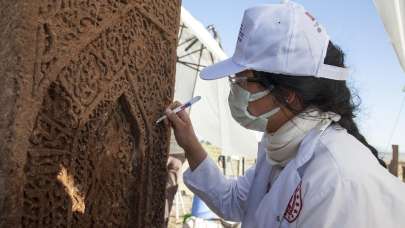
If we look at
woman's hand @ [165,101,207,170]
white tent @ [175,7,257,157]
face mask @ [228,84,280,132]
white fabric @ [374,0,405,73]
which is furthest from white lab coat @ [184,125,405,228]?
white tent @ [175,7,257,157]

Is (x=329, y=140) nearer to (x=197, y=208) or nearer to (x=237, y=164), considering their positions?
(x=197, y=208)

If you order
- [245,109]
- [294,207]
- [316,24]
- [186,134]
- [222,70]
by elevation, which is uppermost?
[316,24]

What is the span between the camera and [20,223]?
1166 mm

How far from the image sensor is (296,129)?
133cm

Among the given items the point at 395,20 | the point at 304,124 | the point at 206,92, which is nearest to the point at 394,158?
the point at 206,92

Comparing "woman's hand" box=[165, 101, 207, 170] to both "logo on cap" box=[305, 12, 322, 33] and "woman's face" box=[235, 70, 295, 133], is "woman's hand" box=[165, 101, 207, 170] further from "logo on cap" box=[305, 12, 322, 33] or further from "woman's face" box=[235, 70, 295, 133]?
"logo on cap" box=[305, 12, 322, 33]

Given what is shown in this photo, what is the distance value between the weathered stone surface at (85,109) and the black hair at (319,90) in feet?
1.61

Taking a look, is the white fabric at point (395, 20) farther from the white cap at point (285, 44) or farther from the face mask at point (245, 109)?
the face mask at point (245, 109)

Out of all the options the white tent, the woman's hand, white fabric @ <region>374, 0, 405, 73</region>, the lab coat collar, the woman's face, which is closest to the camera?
the lab coat collar

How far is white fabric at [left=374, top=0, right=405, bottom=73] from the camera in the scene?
271 centimetres

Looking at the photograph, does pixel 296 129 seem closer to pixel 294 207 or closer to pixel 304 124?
pixel 304 124

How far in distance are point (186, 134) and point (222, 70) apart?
0.43 metres

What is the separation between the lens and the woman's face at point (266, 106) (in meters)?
1.35

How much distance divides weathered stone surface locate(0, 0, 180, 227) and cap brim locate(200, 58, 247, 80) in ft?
1.00
